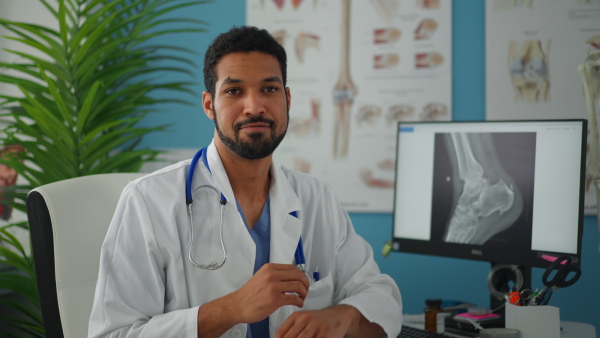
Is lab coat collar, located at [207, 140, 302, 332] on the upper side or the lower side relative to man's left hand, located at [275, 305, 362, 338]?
upper

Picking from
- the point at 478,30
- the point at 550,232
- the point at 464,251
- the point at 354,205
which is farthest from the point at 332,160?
the point at 550,232

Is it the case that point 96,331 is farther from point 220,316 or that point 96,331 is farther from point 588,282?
point 588,282

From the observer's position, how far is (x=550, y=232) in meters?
1.73

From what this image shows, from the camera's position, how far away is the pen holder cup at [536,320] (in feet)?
4.84

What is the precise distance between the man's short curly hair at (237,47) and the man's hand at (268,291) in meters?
0.50

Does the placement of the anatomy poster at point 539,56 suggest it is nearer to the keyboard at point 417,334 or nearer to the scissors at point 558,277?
the scissors at point 558,277

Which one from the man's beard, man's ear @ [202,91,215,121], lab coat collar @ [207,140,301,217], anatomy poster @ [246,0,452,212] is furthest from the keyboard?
anatomy poster @ [246,0,452,212]

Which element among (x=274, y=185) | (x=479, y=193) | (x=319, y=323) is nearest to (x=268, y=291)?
(x=319, y=323)

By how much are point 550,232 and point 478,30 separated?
105 centimetres

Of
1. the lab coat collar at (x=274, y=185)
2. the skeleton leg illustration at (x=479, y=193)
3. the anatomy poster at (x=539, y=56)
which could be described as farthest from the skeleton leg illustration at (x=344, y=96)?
the lab coat collar at (x=274, y=185)

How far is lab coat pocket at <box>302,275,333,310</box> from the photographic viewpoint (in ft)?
5.05

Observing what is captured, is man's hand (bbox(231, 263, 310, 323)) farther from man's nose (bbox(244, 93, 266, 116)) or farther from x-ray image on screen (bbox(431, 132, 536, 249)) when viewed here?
x-ray image on screen (bbox(431, 132, 536, 249))

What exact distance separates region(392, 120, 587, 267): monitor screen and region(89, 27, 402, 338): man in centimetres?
32

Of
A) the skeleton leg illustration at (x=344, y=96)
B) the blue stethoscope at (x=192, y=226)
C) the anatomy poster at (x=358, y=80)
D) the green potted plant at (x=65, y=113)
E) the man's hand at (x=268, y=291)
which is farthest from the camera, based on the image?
the skeleton leg illustration at (x=344, y=96)
